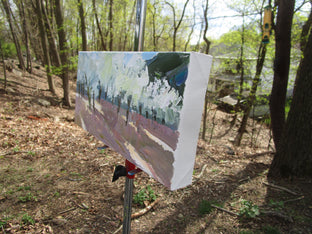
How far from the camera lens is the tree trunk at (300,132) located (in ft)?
10.4

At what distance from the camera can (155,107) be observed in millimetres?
1366

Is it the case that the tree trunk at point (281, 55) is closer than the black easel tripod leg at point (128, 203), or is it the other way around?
the black easel tripod leg at point (128, 203)

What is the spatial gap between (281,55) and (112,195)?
4.72 metres

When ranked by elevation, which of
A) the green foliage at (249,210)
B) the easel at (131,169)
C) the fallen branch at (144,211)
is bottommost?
the fallen branch at (144,211)

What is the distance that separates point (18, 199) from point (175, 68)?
10.3 ft

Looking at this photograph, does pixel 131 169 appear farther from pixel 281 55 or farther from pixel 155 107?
pixel 281 55

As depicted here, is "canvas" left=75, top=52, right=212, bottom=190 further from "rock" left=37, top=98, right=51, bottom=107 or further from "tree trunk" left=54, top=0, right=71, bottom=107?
"rock" left=37, top=98, right=51, bottom=107

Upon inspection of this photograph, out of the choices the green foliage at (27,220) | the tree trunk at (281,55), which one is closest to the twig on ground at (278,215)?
the tree trunk at (281,55)

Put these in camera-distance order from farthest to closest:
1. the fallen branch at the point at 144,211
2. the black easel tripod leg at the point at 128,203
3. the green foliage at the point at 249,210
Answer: the fallen branch at the point at 144,211
the green foliage at the point at 249,210
the black easel tripod leg at the point at 128,203

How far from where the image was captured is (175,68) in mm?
1208

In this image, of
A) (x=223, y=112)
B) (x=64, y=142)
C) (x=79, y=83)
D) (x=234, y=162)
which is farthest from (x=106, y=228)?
(x=223, y=112)

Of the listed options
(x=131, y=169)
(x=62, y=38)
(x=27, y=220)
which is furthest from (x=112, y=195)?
(x=62, y=38)

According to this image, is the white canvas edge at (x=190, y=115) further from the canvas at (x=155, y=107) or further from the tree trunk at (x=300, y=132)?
the tree trunk at (x=300, y=132)

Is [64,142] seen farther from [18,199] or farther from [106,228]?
[106,228]
